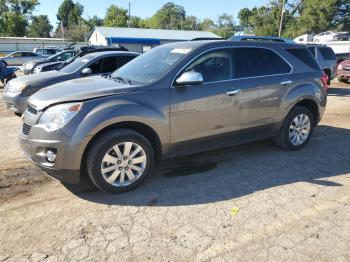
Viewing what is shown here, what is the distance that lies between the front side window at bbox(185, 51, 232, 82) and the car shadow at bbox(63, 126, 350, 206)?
4.43ft

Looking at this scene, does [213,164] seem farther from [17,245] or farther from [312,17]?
[312,17]

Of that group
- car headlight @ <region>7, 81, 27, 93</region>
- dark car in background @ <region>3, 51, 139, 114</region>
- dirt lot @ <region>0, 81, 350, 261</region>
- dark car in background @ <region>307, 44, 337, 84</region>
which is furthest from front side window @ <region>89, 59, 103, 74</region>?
dark car in background @ <region>307, 44, 337, 84</region>

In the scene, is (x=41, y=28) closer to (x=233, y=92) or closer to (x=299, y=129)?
(x=299, y=129)

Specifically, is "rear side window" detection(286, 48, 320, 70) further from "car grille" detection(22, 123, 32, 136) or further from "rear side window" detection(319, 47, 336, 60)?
"rear side window" detection(319, 47, 336, 60)

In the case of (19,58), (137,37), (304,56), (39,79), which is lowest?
(39,79)

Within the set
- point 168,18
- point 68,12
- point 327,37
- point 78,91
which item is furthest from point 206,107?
point 68,12

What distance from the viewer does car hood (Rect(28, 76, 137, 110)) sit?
4.08 metres

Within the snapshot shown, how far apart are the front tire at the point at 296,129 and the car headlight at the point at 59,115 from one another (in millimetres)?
3479

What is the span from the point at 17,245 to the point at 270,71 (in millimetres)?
4220

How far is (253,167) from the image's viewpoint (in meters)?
5.27

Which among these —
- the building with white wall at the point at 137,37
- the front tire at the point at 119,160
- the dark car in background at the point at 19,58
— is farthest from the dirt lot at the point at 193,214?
the building with white wall at the point at 137,37

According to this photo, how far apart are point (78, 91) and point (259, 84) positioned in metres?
2.65

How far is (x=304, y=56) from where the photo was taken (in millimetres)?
6016

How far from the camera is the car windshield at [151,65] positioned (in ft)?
15.3
